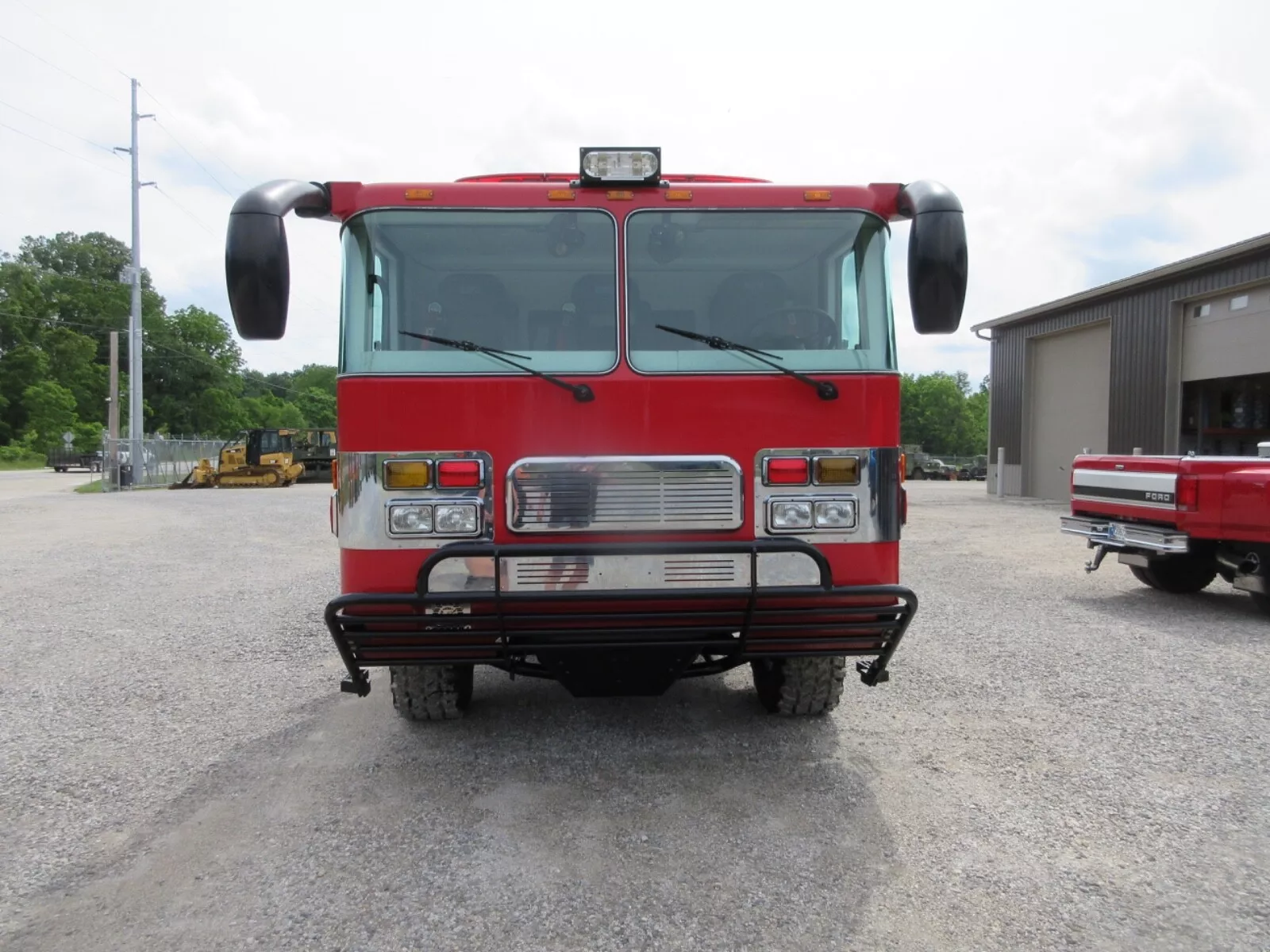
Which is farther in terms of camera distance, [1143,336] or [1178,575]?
[1143,336]

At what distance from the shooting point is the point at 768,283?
375 centimetres

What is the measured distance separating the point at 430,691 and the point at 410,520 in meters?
1.37

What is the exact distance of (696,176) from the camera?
14.2 ft

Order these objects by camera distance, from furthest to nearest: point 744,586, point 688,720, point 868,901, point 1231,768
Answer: point 688,720 → point 1231,768 → point 744,586 → point 868,901

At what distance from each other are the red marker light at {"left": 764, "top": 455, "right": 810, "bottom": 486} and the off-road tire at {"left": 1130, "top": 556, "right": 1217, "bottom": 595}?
6.79 meters

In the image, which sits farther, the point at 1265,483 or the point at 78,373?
the point at 78,373

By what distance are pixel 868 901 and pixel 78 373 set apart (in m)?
75.9

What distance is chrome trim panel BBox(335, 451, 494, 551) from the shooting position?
3383mm

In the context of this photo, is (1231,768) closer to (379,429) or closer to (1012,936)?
(1012,936)

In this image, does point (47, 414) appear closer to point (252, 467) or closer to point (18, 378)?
point (18, 378)

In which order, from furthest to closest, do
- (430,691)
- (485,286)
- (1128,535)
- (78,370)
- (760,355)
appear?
(78,370)
(1128,535)
(430,691)
(485,286)
(760,355)

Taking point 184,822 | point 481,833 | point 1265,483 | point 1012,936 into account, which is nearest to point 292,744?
point 184,822

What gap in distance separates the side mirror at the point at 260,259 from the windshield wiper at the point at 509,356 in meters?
0.48

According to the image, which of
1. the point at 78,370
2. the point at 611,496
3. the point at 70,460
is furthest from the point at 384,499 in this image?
the point at 78,370
